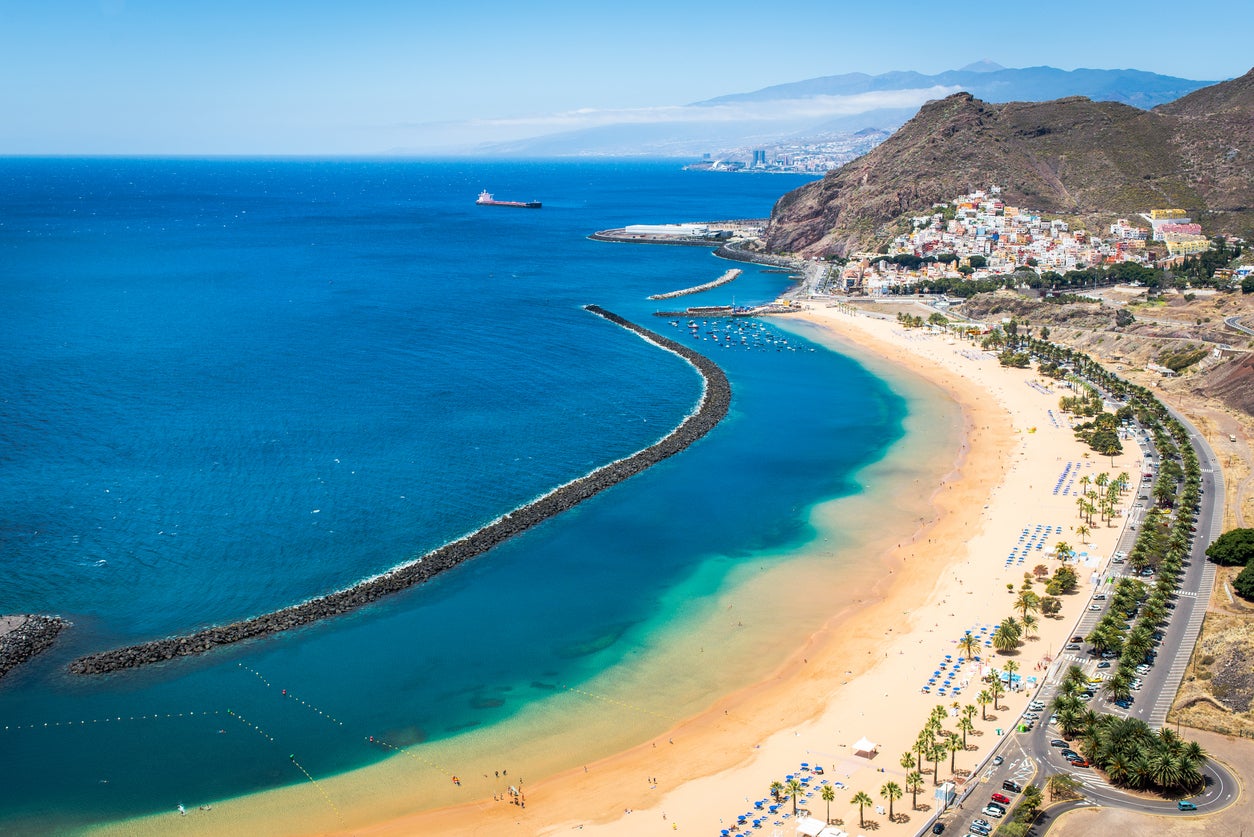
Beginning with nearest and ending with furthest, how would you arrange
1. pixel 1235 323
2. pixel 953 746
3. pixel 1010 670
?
pixel 953 746 → pixel 1010 670 → pixel 1235 323

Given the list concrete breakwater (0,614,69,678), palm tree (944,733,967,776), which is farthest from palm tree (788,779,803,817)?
concrete breakwater (0,614,69,678)

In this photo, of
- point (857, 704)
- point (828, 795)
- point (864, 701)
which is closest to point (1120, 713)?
point (864, 701)

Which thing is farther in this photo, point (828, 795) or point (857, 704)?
point (857, 704)

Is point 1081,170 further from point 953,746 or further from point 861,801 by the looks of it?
point 861,801

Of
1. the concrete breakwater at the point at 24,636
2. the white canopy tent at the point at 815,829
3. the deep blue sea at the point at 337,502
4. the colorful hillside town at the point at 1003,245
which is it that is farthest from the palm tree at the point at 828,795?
the colorful hillside town at the point at 1003,245

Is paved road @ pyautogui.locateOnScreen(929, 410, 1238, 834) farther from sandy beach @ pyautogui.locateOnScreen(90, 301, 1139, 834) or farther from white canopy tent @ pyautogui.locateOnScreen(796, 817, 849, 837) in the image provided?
white canopy tent @ pyautogui.locateOnScreen(796, 817, 849, 837)

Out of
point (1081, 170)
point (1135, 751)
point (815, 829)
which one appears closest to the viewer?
point (815, 829)
